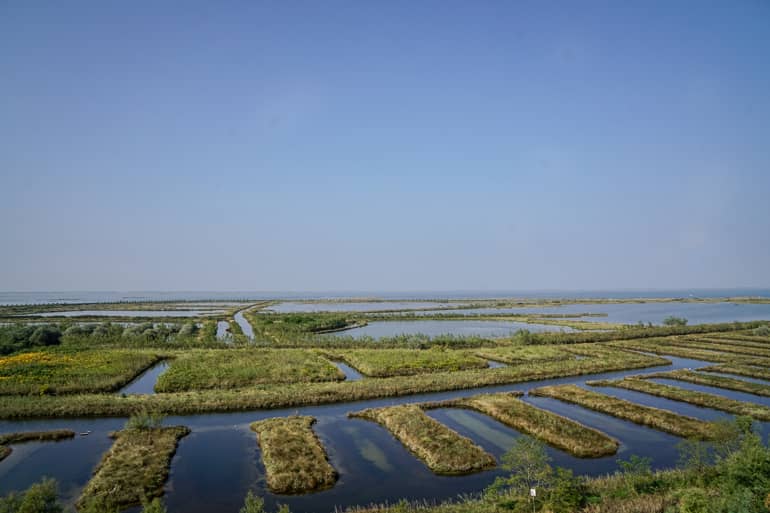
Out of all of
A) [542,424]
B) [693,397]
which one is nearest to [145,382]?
[542,424]

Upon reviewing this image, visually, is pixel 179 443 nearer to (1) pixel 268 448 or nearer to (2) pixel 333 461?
(1) pixel 268 448

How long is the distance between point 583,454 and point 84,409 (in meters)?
25.5

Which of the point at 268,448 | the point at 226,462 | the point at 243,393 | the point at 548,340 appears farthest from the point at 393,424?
the point at 548,340

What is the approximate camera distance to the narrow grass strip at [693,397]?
25.1 m

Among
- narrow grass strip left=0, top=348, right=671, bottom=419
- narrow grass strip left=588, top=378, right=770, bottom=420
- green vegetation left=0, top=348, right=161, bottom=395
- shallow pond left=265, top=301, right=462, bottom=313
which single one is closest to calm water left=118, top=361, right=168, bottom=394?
green vegetation left=0, top=348, right=161, bottom=395

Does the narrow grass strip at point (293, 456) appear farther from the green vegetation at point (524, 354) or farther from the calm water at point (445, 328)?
the calm water at point (445, 328)

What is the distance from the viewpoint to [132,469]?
17.1 m

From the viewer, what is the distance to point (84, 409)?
2411 cm

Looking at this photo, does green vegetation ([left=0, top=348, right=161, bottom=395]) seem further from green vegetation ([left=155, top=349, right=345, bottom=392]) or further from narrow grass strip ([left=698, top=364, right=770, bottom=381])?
narrow grass strip ([left=698, top=364, right=770, bottom=381])

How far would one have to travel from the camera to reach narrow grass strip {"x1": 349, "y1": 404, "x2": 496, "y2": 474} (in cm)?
1797

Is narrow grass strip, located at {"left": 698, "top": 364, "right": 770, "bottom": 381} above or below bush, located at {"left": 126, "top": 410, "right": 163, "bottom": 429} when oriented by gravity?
above

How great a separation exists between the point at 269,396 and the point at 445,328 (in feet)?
146

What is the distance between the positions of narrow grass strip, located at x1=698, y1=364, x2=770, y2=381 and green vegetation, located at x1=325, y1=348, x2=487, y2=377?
1859 centimetres

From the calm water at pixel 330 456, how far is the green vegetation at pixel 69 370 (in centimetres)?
497
